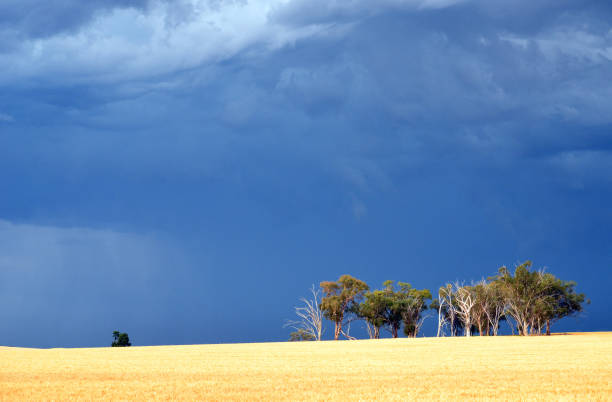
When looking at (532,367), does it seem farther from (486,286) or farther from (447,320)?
(447,320)

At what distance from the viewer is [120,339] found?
87188mm

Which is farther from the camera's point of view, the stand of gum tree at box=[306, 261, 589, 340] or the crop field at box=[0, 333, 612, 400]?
the stand of gum tree at box=[306, 261, 589, 340]

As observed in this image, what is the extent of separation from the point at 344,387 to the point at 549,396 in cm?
660

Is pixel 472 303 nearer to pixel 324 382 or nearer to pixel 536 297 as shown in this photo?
pixel 536 297

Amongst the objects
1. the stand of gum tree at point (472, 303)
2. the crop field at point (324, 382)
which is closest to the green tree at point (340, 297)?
the stand of gum tree at point (472, 303)

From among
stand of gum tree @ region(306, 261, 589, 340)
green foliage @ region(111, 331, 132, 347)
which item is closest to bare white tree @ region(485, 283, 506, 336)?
stand of gum tree @ region(306, 261, 589, 340)

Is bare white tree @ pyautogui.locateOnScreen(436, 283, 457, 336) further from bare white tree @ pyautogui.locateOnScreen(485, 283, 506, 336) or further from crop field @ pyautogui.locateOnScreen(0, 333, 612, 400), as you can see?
crop field @ pyautogui.locateOnScreen(0, 333, 612, 400)

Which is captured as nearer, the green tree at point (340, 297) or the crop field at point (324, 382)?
the crop field at point (324, 382)

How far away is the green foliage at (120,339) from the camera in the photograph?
86.6m

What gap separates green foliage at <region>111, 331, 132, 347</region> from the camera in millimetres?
86625

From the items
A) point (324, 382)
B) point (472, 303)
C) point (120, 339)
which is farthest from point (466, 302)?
point (324, 382)

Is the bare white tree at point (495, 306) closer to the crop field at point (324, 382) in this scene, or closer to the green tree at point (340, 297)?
the green tree at point (340, 297)

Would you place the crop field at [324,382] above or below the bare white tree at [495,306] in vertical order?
below

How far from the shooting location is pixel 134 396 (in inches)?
758
